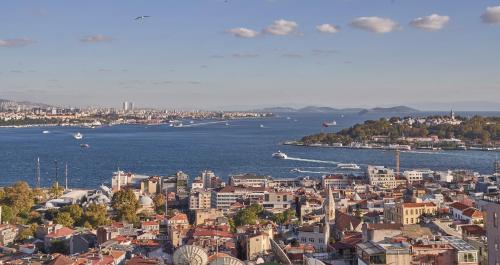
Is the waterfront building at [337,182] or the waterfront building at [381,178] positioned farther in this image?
the waterfront building at [381,178]

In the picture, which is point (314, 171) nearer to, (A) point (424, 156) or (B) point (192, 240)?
(A) point (424, 156)

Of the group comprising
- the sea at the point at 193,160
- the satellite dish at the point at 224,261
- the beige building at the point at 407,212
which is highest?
the satellite dish at the point at 224,261

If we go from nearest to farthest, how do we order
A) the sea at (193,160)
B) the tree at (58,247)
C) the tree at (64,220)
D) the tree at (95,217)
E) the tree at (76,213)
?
the tree at (58,247)
the tree at (64,220)
the tree at (95,217)
the tree at (76,213)
the sea at (193,160)

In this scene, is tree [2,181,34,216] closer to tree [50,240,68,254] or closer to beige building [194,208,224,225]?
beige building [194,208,224,225]

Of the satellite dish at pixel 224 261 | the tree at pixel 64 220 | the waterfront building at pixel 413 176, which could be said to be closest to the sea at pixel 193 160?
the waterfront building at pixel 413 176

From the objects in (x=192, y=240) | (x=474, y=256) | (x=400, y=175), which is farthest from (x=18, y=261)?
(x=400, y=175)

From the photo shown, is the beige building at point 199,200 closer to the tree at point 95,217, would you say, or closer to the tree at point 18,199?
the tree at point 95,217
